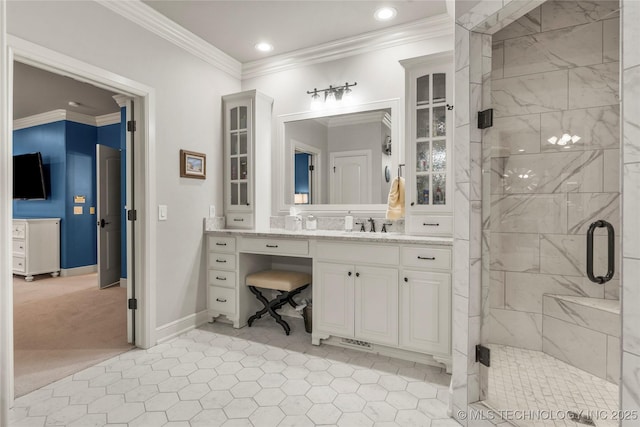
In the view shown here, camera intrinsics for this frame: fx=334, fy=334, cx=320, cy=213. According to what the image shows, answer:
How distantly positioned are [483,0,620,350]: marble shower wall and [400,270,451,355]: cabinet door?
1.86ft

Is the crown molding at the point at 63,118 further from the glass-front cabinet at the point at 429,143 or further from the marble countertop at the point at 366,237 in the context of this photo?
the glass-front cabinet at the point at 429,143

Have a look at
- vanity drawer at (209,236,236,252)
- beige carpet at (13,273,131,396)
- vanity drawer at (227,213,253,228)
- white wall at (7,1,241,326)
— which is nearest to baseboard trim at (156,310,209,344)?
white wall at (7,1,241,326)

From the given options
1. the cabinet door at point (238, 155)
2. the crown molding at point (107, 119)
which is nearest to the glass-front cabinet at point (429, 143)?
the cabinet door at point (238, 155)

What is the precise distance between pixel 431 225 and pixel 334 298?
95 cm

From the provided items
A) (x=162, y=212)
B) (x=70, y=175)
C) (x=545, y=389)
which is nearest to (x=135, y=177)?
(x=162, y=212)

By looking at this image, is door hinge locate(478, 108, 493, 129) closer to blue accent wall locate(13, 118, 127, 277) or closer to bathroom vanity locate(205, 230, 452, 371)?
bathroom vanity locate(205, 230, 452, 371)

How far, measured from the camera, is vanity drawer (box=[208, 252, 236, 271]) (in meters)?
3.14

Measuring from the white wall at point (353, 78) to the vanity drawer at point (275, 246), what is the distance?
623mm

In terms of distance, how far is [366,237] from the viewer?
98.7 inches

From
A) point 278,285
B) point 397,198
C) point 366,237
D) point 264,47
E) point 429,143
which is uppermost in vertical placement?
point 264,47

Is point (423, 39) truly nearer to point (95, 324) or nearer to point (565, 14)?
point (565, 14)

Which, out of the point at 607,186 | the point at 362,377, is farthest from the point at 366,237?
the point at 607,186

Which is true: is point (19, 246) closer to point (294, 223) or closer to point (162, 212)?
point (162, 212)

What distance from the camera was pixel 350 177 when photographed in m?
3.14
